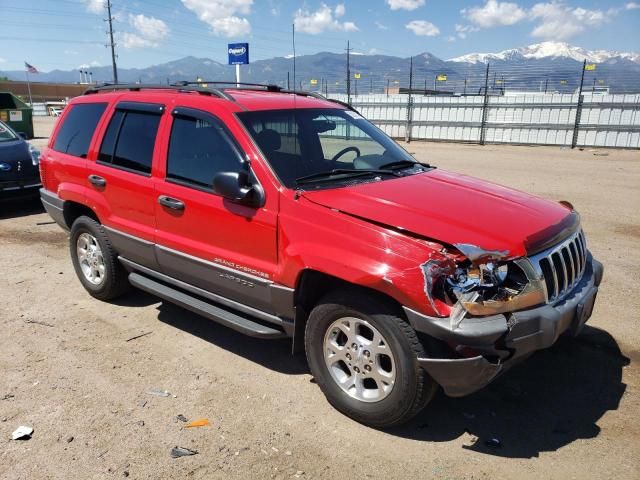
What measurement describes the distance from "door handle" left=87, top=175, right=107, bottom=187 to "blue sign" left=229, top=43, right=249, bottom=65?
16792 millimetres

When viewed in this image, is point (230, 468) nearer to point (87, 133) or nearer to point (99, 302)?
point (99, 302)

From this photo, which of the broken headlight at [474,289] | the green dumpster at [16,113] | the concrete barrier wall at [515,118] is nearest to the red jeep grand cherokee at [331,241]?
the broken headlight at [474,289]

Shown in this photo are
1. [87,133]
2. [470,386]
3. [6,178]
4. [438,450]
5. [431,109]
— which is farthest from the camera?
[431,109]

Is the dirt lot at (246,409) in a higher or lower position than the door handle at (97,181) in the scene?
lower

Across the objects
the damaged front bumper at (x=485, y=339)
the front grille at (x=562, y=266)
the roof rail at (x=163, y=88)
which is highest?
the roof rail at (x=163, y=88)

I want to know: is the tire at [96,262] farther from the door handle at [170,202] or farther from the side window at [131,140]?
the door handle at [170,202]

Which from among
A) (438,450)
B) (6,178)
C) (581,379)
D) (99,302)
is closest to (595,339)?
(581,379)

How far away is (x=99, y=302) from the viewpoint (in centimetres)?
525

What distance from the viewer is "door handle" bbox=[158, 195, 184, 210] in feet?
13.1

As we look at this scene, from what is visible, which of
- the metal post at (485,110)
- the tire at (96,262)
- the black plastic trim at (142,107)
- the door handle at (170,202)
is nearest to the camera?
the door handle at (170,202)

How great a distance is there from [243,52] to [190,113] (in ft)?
58.4

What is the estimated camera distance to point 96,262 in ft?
16.9

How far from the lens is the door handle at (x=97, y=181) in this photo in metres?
4.73

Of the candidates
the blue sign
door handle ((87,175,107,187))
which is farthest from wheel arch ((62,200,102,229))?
the blue sign
